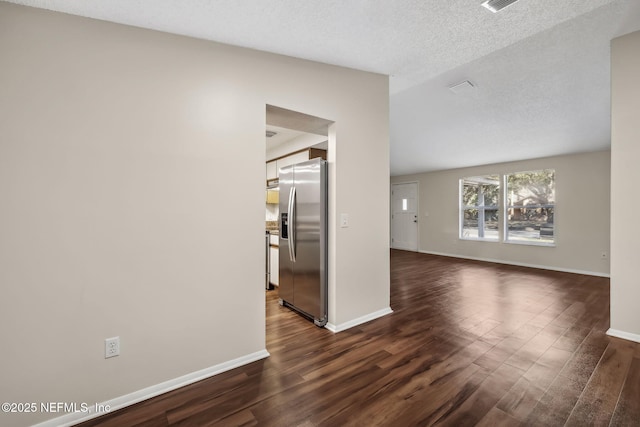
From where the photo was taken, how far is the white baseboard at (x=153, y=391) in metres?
1.66

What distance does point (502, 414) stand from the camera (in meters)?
1.69

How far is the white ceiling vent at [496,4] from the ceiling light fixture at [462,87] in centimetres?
180

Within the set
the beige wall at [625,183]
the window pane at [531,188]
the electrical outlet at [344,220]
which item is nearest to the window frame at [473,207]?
the window pane at [531,188]

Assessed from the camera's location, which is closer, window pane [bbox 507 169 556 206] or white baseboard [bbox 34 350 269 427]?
white baseboard [bbox 34 350 269 427]

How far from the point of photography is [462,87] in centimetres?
391

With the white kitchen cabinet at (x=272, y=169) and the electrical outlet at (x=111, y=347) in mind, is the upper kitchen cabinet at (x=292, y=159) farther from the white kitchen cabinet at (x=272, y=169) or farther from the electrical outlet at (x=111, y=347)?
the electrical outlet at (x=111, y=347)

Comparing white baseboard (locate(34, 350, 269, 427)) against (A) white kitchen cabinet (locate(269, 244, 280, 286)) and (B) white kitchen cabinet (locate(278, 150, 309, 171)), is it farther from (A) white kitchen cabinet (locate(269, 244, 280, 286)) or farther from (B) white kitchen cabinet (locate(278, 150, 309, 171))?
(B) white kitchen cabinet (locate(278, 150, 309, 171))

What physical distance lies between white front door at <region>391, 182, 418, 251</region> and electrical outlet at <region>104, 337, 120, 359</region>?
796 centimetres

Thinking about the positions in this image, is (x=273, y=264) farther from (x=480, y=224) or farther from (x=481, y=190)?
(x=481, y=190)

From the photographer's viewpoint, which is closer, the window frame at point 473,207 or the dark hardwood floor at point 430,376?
the dark hardwood floor at point 430,376

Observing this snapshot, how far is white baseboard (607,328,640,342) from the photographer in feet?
8.65

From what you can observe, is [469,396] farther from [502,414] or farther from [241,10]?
[241,10]

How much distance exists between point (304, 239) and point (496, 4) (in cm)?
259

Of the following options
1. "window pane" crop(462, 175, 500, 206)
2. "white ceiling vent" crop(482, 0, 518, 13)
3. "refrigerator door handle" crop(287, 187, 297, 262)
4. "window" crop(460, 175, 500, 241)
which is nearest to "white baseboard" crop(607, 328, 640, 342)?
"white ceiling vent" crop(482, 0, 518, 13)
